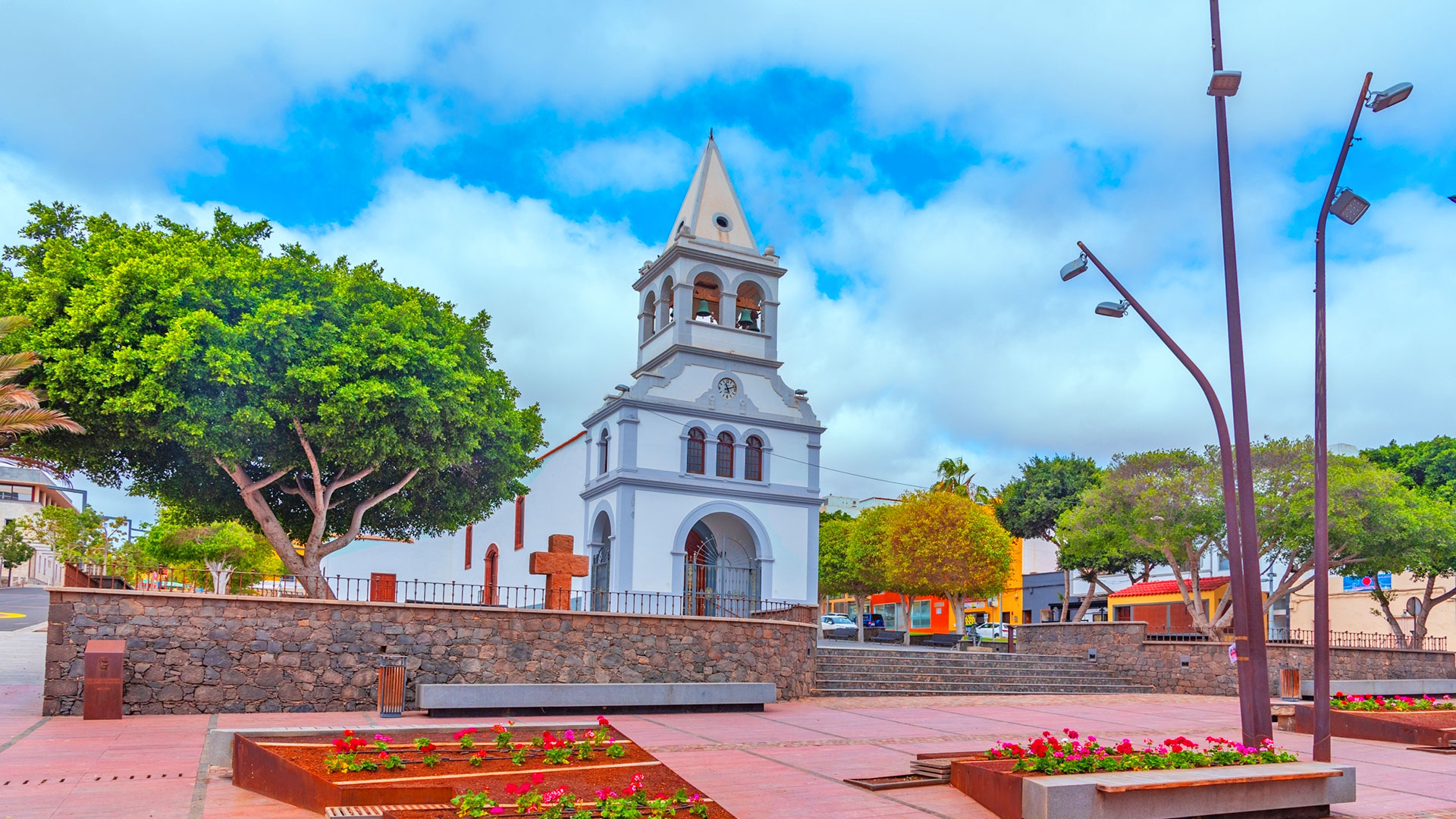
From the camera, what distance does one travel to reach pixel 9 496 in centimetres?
9981

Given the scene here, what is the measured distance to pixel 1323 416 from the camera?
1155cm

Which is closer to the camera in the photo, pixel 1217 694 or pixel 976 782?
pixel 976 782

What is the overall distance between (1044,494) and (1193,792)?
38.1 meters

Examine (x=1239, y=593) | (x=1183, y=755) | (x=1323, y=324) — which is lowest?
(x=1183, y=755)

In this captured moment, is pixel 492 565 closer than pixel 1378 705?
No

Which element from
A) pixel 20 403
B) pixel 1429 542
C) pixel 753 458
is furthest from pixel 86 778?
pixel 1429 542

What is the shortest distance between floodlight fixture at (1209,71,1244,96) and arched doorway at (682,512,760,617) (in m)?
21.3

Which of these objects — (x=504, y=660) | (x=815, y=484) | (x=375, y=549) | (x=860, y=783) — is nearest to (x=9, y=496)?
(x=375, y=549)

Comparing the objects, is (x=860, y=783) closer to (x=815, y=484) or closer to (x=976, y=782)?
(x=976, y=782)

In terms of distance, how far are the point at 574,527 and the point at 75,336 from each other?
64.6ft

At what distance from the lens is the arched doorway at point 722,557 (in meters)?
30.5

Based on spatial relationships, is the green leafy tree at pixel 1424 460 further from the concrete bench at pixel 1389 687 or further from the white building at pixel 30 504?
the white building at pixel 30 504

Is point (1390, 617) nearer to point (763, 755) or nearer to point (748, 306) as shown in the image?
point (748, 306)

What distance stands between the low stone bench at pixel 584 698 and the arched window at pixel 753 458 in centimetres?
1515
